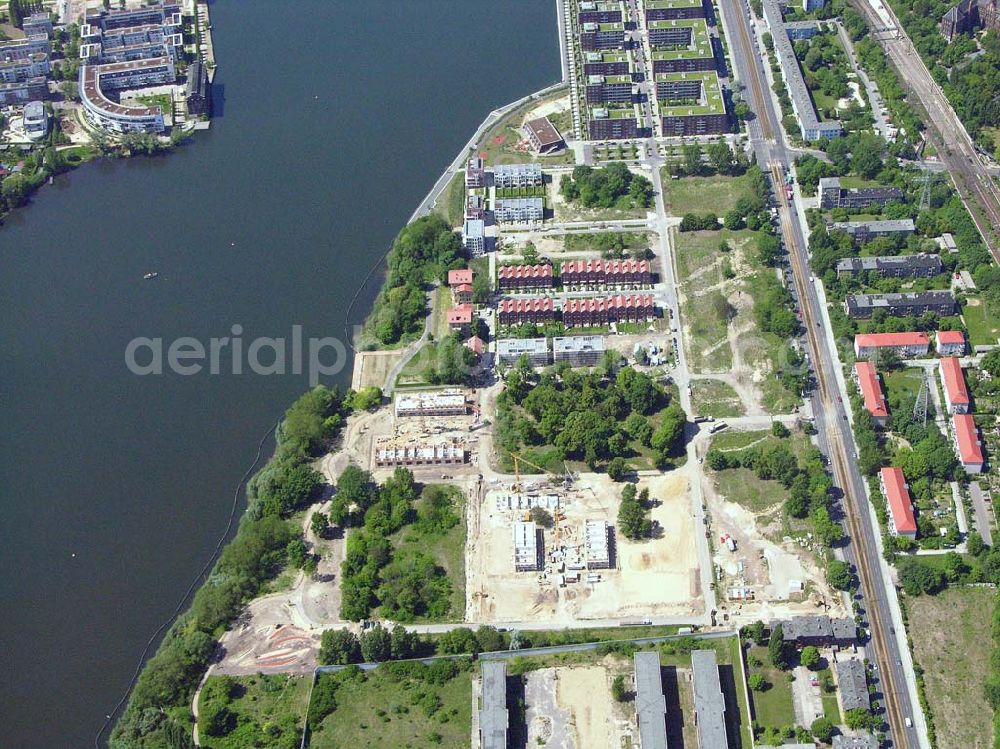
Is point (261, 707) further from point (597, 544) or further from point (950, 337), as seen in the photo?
point (950, 337)

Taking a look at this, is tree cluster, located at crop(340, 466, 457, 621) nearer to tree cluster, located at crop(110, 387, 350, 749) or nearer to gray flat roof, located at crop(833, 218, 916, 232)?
tree cluster, located at crop(110, 387, 350, 749)

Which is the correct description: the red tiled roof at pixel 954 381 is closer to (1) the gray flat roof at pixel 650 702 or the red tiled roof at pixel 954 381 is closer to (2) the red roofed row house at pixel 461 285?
(1) the gray flat roof at pixel 650 702

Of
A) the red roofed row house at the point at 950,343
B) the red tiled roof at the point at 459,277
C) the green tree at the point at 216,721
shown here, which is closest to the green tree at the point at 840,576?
the red roofed row house at the point at 950,343

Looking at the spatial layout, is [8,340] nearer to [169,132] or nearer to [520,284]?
[169,132]

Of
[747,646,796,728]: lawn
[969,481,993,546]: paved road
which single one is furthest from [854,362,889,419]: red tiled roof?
[747,646,796,728]: lawn

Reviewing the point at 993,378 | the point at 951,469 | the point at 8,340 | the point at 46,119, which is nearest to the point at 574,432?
the point at 951,469
